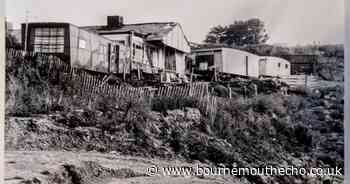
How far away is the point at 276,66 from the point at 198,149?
1.80 ft

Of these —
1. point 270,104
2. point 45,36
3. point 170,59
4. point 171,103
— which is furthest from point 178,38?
point 45,36

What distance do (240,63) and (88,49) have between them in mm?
737

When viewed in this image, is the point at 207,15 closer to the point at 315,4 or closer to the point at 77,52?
the point at 315,4

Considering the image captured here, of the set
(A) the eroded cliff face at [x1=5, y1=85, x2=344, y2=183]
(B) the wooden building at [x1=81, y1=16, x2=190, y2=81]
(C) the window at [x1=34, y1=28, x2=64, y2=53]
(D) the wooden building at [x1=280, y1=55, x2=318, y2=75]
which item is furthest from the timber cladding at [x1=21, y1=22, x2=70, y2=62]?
(D) the wooden building at [x1=280, y1=55, x2=318, y2=75]

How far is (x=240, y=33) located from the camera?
81.0 inches

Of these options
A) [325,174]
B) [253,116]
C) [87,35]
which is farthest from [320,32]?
[87,35]

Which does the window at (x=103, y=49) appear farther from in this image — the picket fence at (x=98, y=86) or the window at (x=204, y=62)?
the window at (x=204, y=62)

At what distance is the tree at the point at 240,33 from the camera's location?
204cm

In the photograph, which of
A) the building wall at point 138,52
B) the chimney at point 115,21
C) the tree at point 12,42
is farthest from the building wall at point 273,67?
the tree at point 12,42

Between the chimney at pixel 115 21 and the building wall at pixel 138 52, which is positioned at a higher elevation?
the chimney at pixel 115 21

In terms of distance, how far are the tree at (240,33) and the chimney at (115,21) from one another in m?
0.42

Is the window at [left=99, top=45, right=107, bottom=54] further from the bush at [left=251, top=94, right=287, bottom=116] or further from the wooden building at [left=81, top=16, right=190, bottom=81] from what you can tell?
the bush at [left=251, top=94, right=287, bottom=116]

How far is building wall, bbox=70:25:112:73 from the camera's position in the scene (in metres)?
2.10

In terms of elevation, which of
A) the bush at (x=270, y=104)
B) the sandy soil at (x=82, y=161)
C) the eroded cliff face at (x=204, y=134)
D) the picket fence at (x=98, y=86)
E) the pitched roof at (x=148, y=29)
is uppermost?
the pitched roof at (x=148, y=29)
